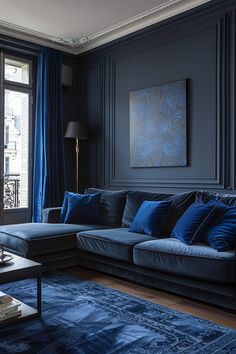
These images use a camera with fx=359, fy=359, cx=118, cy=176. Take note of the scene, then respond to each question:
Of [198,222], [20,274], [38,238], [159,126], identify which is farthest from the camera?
[159,126]

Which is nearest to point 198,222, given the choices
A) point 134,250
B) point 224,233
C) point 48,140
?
point 224,233

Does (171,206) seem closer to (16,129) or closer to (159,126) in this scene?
(159,126)

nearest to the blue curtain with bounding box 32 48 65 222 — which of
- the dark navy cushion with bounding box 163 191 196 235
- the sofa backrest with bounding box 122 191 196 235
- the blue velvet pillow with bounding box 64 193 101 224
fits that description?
the blue velvet pillow with bounding box 64 193 101 224

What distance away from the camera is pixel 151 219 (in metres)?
3.58

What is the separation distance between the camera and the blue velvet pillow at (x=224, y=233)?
274cm

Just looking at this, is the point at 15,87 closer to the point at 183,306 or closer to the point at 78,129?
the point at 78,129

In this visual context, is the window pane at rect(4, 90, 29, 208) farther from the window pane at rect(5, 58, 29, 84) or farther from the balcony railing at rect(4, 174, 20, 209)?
the window pane at rect(5, 58, 29, 84)

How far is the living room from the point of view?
2418mm

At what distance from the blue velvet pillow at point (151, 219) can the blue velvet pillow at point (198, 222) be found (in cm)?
41

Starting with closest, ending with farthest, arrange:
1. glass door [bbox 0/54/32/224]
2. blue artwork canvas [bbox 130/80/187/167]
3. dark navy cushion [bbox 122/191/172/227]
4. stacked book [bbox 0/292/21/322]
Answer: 1. stacked book [bbox 0/292/21/322]
2. dark navy cushion [bbox 122/191/172/227]
3. blue artwork canvas [bbox 130/80/187/167]
4. glass door [bbox 0/54/32/224]

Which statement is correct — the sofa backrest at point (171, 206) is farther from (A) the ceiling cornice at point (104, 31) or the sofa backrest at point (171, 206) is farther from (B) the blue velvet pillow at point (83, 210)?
(A) the ceiling cornice at point (104, 31)

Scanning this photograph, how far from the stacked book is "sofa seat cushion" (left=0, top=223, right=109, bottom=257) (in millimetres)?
1107

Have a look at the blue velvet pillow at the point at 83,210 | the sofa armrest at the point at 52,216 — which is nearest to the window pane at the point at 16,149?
the sofa armrest at the point at 52,216

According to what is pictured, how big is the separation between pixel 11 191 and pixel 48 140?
0.89m
